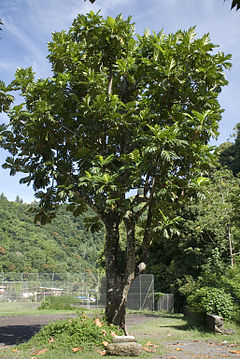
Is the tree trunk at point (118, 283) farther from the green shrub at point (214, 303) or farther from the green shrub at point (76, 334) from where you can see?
the green shrub at point (214, 303)

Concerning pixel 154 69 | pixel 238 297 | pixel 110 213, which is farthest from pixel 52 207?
pixel 238 297

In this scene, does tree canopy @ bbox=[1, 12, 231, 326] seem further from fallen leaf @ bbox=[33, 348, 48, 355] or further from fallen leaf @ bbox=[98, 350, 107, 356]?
fallen leaf @ bbox=[33, 348, 48, 355]

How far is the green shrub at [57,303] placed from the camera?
2391cm

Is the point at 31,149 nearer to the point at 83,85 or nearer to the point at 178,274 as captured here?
the point at 83,85

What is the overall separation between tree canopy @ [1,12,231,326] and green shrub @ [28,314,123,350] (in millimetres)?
604

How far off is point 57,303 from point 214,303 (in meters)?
14.9

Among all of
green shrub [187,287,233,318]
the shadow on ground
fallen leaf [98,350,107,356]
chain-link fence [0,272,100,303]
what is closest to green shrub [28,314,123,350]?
fallen leaf [98,350,107,356]

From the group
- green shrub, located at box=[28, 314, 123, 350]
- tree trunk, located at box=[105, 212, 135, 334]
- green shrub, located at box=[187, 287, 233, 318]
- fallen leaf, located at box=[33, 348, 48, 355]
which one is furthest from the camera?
green shrub, located at box=[187, 287, 233, 318]

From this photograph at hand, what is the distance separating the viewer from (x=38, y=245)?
59.8 meters

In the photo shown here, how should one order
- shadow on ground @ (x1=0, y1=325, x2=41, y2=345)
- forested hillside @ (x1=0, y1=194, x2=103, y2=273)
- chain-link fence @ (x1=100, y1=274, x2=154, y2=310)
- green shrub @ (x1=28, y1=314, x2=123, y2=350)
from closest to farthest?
green shrub @ (x1=28, y1=314, x2=123, y2=350), shadow on ground @ (x1=0, y1=325, x2=41, y2=345), chain-link fence @ (x1=100, y1=274, x2=154, y2=310), forested hillside @ (x1=0, y1=194, x2=103, y2=273)

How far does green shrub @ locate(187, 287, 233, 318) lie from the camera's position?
39.8ft

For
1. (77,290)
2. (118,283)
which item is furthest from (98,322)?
(77,290)

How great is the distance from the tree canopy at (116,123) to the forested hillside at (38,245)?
36579mm

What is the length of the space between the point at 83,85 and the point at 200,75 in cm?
309
